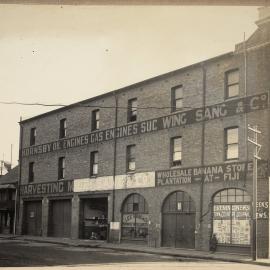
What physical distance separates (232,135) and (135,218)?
856 centimetres

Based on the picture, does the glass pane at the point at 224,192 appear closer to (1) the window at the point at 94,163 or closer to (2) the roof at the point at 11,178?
(1) the window at the point at 94,163

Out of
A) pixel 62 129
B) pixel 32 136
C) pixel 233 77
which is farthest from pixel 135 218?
pixel 32 136

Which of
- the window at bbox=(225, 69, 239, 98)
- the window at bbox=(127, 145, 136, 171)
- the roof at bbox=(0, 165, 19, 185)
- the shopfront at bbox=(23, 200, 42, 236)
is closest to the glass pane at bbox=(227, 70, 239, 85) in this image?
the window at bbox=(225, 69, 239, 98)

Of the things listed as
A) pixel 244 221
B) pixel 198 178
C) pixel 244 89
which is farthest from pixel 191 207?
pixel 244 89

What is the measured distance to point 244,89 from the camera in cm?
2516

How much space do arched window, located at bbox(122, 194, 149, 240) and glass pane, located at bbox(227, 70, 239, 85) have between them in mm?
8898

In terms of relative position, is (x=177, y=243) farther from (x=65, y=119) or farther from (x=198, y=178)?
(x=65, y=119)

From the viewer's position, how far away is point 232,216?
2517cm

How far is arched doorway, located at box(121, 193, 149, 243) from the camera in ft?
99.5

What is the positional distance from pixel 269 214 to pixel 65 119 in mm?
19479

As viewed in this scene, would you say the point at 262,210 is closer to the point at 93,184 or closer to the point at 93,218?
the point at 93,184

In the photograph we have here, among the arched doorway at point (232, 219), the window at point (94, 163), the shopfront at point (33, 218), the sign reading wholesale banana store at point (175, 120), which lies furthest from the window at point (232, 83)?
the shopfront at point (33, 218)

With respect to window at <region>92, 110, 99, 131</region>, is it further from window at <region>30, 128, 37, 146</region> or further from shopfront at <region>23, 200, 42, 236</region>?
window at <region>30, 128, 37, 146</region>

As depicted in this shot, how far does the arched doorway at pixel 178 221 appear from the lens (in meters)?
27.4
